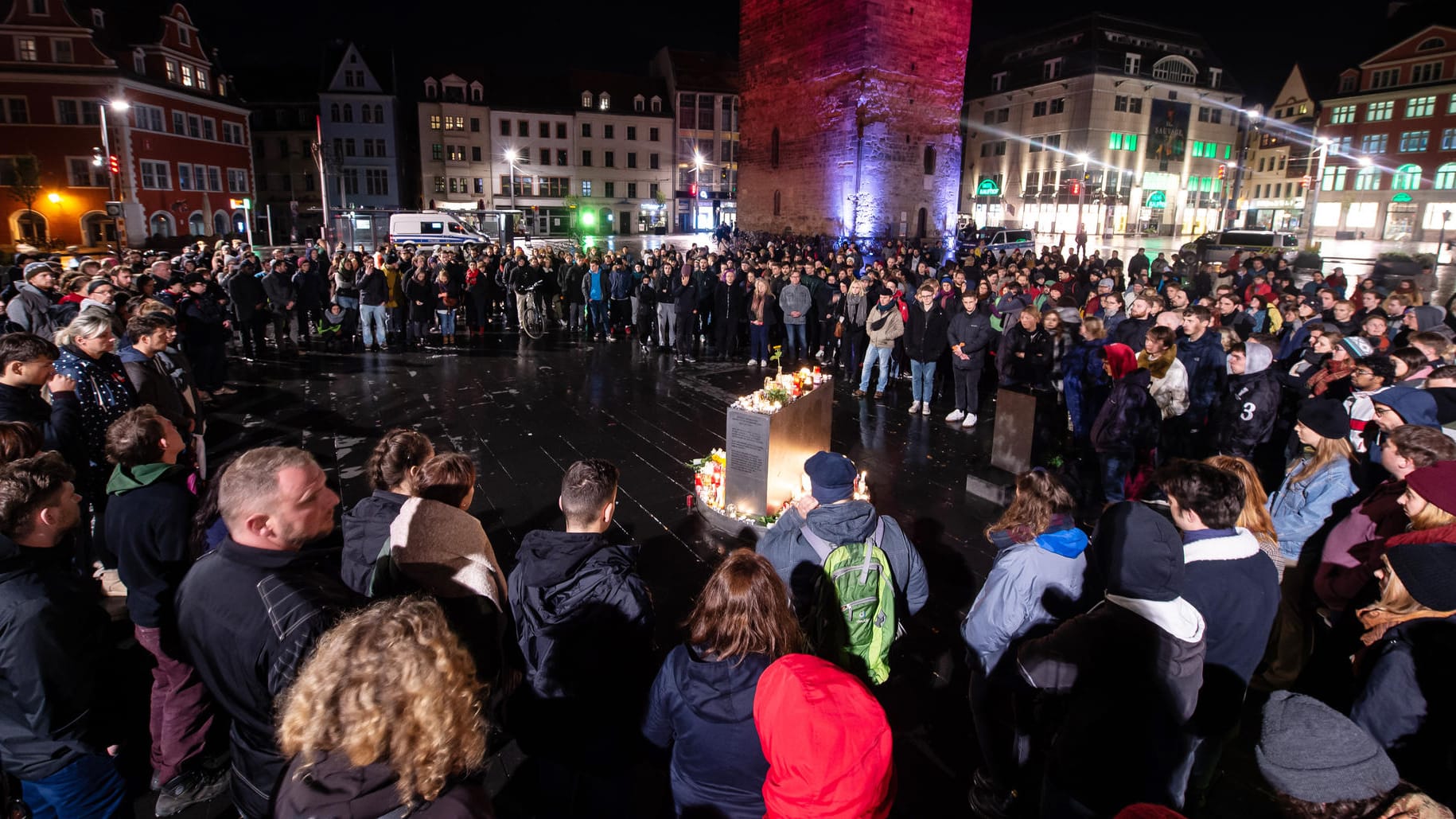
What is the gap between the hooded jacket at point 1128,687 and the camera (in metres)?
2.66

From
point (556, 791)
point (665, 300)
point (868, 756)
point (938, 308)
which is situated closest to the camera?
point (868, 756)

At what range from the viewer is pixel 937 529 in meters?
6.71

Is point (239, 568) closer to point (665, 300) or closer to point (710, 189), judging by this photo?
point (665, 300)

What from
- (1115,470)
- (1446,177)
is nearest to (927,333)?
(1115,470)

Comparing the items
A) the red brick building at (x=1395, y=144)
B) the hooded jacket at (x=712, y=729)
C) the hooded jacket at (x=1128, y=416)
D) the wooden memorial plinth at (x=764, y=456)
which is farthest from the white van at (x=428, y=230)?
the red brick building at (x=1395, y=144)

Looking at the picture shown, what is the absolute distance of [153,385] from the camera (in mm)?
6145

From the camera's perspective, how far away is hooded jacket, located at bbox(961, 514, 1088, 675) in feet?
11.0

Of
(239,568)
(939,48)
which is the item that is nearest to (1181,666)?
(239,568)

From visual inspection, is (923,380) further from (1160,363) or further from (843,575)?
(843,575)

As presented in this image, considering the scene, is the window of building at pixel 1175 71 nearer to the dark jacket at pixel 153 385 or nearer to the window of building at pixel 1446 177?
the window of building at pixel 1446 177

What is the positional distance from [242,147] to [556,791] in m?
51.0

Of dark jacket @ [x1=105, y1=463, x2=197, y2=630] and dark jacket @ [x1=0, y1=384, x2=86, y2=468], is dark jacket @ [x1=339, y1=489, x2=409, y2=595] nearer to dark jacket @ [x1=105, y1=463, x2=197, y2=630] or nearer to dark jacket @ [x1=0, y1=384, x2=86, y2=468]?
dark jacket @ [x1=105, y1=463, x2=197, y2=630]

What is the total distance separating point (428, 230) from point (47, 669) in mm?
29954

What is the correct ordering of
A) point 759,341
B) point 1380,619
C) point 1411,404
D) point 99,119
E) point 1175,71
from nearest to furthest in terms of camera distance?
point 1380,619 → point 1411,404 → point 759,341 → point 99,119 → point 1175,71
